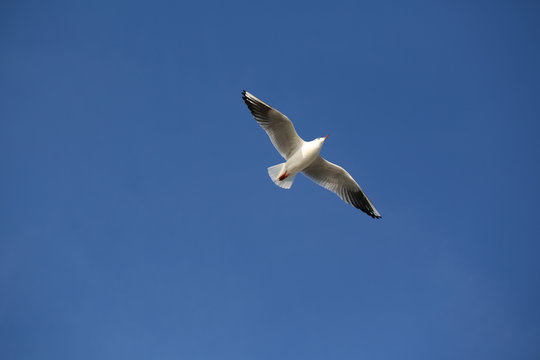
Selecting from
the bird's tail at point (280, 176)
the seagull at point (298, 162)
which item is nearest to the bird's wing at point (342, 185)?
the seagull at point (298, 162)

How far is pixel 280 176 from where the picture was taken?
973 cm

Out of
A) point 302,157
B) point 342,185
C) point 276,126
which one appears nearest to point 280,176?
point 302,157

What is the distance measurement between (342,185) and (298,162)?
1.49 meters

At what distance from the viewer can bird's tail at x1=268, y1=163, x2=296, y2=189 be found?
31.9 ft

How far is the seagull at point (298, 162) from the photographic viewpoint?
30.5ft

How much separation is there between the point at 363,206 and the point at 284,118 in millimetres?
2955

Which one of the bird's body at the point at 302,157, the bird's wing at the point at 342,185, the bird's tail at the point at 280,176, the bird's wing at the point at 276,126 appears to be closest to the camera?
the bird's wing at the point at 276,126

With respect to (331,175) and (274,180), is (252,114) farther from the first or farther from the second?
(331,175)

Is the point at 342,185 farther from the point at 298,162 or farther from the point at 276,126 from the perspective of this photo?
the point at 276,126

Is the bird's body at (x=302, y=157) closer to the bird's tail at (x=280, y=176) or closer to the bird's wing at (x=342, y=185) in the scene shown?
the bird's tail at (x=280, y=176)

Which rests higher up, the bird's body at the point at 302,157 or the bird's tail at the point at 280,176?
the bird's body at the point at 302,157

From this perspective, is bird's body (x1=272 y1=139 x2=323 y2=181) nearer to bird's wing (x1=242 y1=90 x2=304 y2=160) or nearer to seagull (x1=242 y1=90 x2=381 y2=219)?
seagull (x1=242 y1=90 x2=381 y2=219)

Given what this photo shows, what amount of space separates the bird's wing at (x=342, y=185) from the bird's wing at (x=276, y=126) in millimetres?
867

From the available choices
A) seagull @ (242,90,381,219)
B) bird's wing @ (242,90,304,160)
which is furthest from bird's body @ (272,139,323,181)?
bird's wing @ (242,90,304,160)
